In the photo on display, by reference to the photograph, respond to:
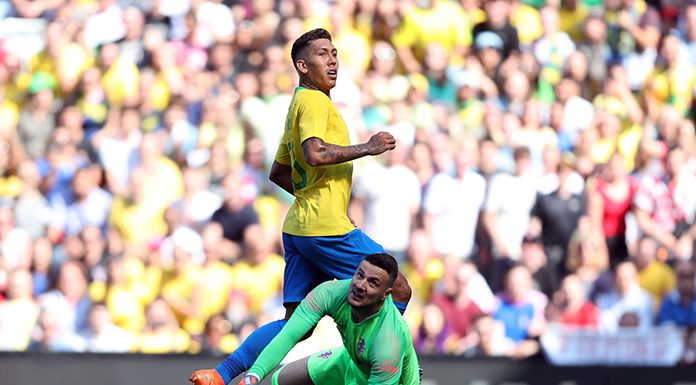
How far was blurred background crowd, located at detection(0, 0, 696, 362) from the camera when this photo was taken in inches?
500

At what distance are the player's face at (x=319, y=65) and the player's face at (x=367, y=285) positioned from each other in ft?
3.35

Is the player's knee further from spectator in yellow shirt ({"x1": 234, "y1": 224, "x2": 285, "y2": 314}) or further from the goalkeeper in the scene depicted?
spectator in yellow shirt ({"x1": 234, "y1": 224, "x2": 285, "y2": 314})

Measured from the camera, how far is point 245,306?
41.2 ft

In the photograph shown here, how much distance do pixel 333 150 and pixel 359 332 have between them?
97 cm

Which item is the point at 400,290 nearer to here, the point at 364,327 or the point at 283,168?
the point at 364,327

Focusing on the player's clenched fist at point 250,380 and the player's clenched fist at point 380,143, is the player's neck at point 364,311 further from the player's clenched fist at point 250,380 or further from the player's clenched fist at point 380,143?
the player's clenched fist at point 380,143

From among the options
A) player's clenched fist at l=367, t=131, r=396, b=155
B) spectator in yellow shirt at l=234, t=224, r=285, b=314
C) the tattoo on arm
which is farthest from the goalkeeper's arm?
spectator in yellow shirt at l=234, t=224, r=285, b=314

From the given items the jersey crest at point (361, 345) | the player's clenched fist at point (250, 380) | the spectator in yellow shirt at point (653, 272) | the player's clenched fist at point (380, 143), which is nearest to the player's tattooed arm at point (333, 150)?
the player's clenched fist at point (380, 143)

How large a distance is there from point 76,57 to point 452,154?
3848 mm

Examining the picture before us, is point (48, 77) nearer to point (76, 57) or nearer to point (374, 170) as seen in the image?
point (76, 57)

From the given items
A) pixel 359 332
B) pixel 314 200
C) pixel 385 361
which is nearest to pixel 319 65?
pixel 314 200

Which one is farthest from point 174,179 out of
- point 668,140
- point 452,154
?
point 668,140

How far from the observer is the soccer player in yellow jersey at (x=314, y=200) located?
26.3 ft

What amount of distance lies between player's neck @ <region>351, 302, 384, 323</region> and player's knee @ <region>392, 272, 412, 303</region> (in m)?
0.20
